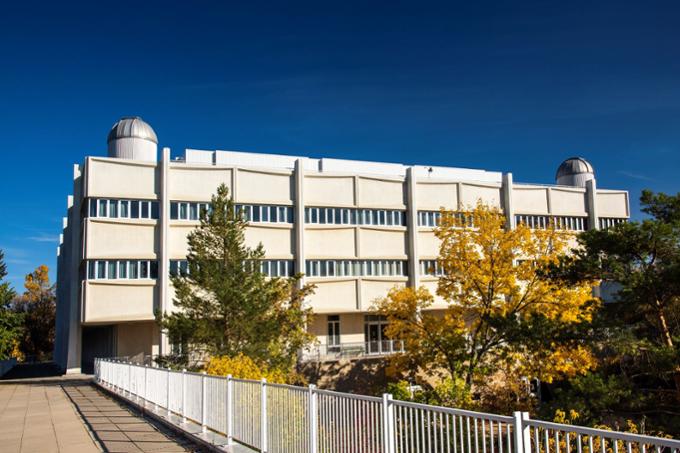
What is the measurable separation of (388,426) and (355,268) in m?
40.4

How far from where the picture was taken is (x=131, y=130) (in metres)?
44.6

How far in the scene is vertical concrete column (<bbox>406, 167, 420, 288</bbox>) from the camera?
48281mm

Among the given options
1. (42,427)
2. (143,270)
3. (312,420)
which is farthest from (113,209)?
(312,420)

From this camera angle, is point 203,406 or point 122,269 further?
point 122,269

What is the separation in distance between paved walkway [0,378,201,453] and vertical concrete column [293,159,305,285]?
24655 millimetres

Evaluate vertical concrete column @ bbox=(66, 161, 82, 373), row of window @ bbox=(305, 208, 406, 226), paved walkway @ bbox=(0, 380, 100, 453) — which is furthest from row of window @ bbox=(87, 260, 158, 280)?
paved walkway @ bbox=(0, 380, 100, 453)

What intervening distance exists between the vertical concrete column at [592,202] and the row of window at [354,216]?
61.0ft

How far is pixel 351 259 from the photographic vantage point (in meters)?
46.7

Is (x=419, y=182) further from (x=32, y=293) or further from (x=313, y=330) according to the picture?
(x=32, y=293)

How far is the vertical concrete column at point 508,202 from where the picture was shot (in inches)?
2076

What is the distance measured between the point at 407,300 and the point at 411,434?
2021 centimetres

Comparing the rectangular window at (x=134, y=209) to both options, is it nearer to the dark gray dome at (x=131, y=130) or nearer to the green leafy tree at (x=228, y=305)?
the dark gray dome at (x=131, y=130)

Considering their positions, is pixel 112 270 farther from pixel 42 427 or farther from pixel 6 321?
pixel 42 427

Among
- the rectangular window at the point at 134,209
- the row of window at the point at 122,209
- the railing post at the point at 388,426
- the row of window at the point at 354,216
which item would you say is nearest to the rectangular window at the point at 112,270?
the row of window at the point at 122,209
